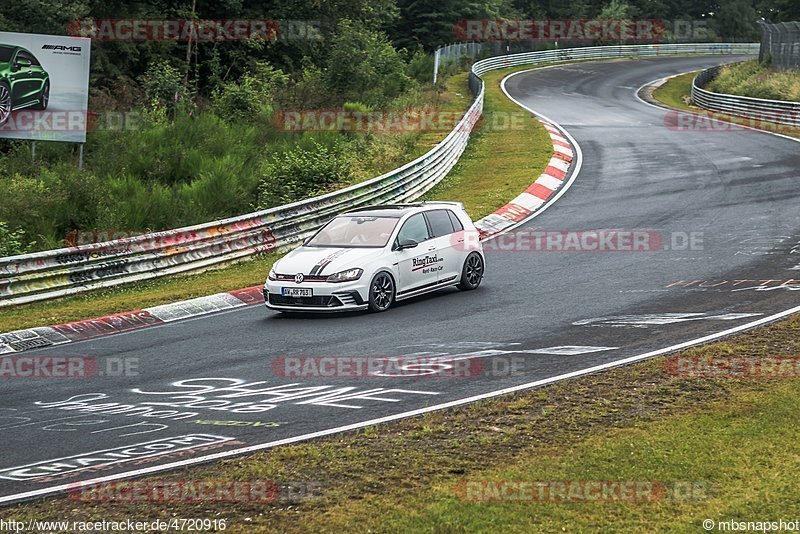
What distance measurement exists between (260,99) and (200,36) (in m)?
10.4

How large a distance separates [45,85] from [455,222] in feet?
41.9

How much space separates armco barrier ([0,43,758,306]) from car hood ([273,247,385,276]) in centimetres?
383

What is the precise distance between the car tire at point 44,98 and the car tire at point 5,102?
76cm

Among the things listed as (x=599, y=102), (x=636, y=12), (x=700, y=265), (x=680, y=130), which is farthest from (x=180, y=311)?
A: (x=636, y=12)

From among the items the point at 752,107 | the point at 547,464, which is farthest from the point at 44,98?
the point at 752,107

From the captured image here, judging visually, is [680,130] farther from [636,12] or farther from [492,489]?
[636,12]

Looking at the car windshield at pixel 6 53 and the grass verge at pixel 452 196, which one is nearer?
the grass verge at pixel 452 196

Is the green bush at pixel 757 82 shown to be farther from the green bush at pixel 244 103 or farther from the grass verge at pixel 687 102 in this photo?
the green bush at pixel 244 103

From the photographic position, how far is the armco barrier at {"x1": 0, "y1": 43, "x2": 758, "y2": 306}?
16875 millimetres

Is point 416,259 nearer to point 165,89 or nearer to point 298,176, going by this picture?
point 298,176

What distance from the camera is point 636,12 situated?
98.8 m

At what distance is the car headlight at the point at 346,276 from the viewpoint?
1480 centimetres

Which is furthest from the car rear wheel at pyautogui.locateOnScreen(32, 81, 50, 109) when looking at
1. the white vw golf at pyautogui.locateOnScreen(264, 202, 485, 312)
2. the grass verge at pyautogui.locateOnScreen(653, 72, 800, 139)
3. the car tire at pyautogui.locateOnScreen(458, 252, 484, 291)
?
the grass verge at pyautogui.locateOnScreen(653, 72, 800, 139)

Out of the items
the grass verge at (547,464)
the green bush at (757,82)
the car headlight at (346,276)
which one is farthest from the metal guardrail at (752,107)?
the grass verge at (547,464)
